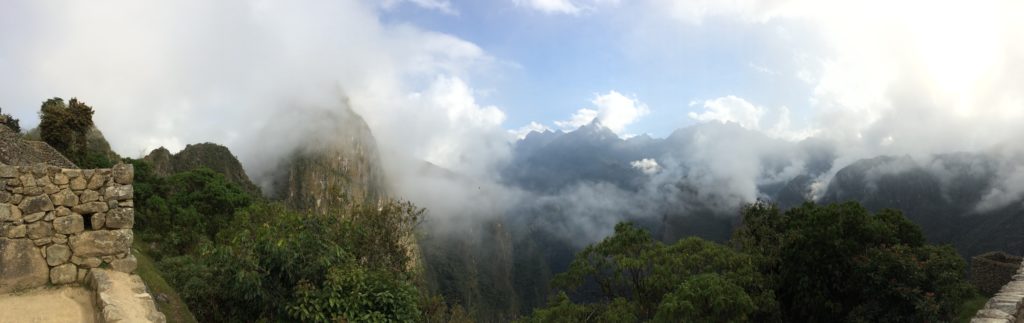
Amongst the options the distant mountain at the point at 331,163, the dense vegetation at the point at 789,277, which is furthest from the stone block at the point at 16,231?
the distant mountain at the point at 331,163

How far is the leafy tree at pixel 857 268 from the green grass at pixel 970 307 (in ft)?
4.72

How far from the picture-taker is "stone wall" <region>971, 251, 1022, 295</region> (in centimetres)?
2155

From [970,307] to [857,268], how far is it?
19.6 ft

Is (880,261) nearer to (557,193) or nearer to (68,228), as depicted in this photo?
(68,228)

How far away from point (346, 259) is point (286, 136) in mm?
147495

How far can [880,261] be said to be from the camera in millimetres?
16953

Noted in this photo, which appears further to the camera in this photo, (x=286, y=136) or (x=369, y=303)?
(x=286, y=136)

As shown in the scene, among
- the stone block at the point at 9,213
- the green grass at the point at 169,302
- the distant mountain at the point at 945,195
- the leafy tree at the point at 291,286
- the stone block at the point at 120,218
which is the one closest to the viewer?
the stone block at the point at 9,213

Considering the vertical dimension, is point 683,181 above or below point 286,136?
below

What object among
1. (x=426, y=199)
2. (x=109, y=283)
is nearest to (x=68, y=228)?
(x=109, y=283)

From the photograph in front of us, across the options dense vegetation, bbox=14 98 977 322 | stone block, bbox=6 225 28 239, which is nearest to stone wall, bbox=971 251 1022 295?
dense vegetation, bbox=14 98 977 322

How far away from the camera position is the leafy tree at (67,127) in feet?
78.5

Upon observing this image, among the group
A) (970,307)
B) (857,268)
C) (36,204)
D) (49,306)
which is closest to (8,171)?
(36,204)

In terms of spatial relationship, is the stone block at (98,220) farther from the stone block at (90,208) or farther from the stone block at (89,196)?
the stone block at (89,196)
